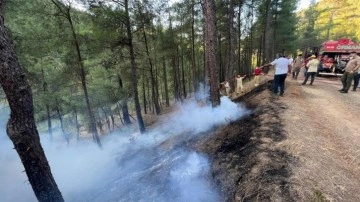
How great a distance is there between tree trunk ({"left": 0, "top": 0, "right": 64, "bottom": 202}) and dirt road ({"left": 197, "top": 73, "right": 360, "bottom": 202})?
3.81 m

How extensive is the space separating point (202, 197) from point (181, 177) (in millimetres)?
1371

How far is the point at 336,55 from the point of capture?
20.1 meters

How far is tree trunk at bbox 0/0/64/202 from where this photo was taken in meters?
4.52

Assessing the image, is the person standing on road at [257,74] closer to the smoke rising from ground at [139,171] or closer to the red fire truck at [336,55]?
the smoke rising from ground at [139,171]

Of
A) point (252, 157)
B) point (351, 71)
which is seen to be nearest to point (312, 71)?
point (351, 71)

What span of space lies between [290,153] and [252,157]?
0.83 m

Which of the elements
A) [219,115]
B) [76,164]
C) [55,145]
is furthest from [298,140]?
[55,145]

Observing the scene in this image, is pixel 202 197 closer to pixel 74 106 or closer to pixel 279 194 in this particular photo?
pixel 279 194

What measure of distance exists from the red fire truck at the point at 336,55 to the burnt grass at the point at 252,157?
42.6 ft

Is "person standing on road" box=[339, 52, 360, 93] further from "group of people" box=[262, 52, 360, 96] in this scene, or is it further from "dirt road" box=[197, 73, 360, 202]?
"dirt road" box=[197, 73, 360, 202]

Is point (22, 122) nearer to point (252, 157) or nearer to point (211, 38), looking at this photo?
point (252, 157)

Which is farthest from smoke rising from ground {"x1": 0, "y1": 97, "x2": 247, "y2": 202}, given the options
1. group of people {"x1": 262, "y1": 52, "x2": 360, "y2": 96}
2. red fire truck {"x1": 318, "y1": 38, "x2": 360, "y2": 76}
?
red fire truck {"x1": 318, "y1": 38, "x2": 360, "y2": 76}

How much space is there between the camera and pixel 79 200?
9.38 meters

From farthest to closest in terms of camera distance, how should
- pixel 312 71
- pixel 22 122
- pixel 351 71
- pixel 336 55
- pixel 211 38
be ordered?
pixel 336 55
pixel 312 71
pixel 351 71
pixel 211 38
pixel 22 122
